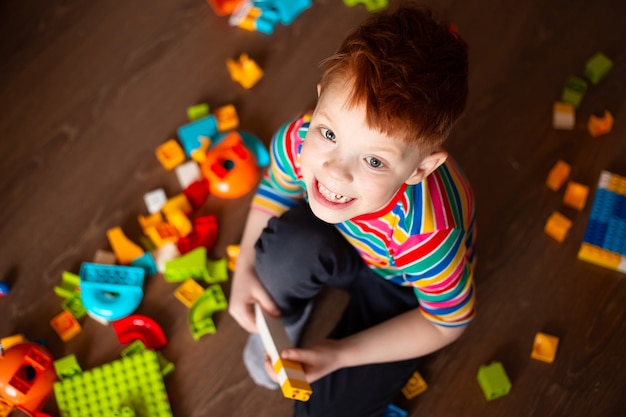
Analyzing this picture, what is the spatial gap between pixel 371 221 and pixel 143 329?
1.61 feet

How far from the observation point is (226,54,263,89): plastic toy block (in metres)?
1.30

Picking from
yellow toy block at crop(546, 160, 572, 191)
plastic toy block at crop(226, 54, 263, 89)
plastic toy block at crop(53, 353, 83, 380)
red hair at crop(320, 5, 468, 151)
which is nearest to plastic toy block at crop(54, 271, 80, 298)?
plastic toy block at crop(53, 353, 83, 380)

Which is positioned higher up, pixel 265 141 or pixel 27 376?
pixel 265 141

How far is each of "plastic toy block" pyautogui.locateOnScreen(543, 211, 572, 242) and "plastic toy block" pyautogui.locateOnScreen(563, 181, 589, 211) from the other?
39mm

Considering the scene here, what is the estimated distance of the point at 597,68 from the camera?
129 centimetres

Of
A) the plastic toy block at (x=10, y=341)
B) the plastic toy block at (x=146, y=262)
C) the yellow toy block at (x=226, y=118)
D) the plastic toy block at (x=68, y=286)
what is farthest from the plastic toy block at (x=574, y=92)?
the plastic toy block at (x=10, y=341)

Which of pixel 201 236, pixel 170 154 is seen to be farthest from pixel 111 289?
pixel 170 154

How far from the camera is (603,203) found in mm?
1168

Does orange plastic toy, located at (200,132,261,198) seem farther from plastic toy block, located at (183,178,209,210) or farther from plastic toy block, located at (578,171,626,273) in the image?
plastic toy block, located at (578,171,626,273)

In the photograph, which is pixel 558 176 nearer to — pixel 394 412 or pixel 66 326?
pixel 394 412

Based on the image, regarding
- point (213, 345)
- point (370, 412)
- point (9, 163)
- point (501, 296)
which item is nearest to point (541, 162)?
point (501, 296)

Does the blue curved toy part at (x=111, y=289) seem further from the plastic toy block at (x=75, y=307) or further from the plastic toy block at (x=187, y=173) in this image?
the plastic toy block at (x=187, y=173)

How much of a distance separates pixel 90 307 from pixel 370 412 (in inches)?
20.2

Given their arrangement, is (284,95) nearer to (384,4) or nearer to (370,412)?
(384,4)
